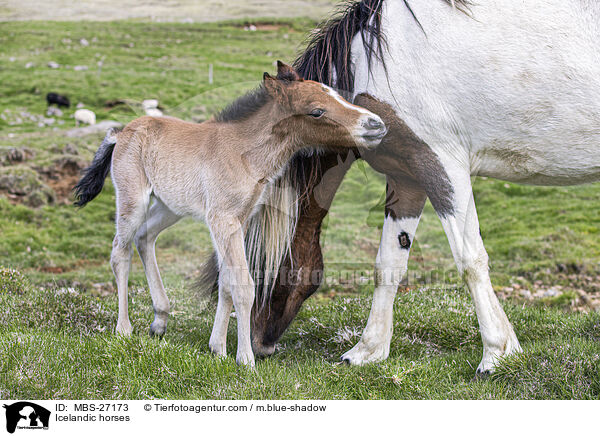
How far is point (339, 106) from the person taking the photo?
14.7ft

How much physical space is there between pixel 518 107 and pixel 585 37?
81cm

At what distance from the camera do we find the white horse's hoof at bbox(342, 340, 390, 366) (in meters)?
5.47

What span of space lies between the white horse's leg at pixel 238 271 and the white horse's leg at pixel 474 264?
1.80 metres

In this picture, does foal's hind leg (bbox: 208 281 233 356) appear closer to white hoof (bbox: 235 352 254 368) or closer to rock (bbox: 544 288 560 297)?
white hoof (bbox: 235 352 254 368)

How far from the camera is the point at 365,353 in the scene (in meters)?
5.54

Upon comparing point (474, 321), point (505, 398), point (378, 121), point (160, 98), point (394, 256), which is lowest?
point (160, 98)

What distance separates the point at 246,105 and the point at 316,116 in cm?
86

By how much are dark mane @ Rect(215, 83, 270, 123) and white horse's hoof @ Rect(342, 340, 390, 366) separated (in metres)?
2.54

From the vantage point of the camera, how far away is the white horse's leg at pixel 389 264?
5.53m

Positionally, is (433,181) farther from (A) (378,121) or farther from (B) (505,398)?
(B) (505,398)

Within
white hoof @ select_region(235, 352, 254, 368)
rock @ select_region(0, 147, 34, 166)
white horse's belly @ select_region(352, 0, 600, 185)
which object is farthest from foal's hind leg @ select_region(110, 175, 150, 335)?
rock @ select_region(0, 147, 34, 166)

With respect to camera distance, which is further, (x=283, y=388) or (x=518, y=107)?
(x=518, y=107)

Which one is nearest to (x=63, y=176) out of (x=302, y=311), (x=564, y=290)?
(x=302, y=311)
